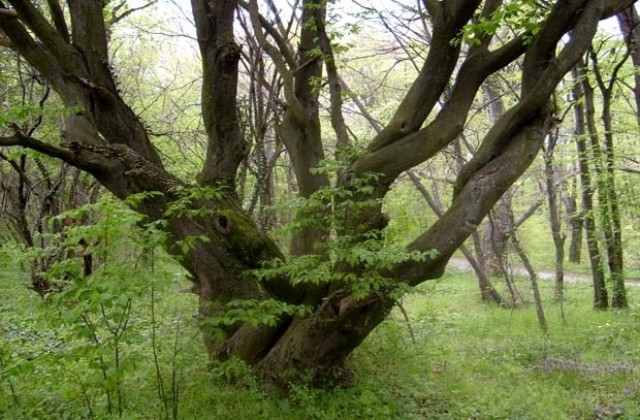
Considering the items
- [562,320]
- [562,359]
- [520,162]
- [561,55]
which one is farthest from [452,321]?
[561,55]

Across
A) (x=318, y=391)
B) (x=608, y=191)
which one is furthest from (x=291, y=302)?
(x=608, y=191)

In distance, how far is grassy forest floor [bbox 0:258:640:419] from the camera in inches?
150

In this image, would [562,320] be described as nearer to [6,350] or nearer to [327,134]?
[6,350]

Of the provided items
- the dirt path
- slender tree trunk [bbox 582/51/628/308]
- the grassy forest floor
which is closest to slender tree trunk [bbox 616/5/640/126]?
slender tree trunk [bbox 582/51/628/308]

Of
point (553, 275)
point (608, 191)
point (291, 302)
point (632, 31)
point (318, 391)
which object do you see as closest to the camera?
point (318, 391)

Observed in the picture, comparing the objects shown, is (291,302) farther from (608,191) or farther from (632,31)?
(632,31)

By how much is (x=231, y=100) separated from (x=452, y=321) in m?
6.27

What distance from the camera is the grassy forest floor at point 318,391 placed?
3814mm

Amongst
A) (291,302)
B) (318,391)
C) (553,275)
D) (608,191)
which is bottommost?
(318,391)

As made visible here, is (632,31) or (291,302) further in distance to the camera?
(632,31)

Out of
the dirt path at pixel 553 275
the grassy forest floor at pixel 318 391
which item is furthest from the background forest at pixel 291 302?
the dirt path at pixel 553 275

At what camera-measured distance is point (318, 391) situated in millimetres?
4844

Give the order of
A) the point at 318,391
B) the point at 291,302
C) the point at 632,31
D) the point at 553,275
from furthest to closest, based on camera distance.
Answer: the point at 553,275 → the point at 632,31 → the point at 291,302 → the point at 318,391

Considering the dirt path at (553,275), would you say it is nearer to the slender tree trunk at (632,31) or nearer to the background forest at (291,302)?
the background forest at (291,302)
